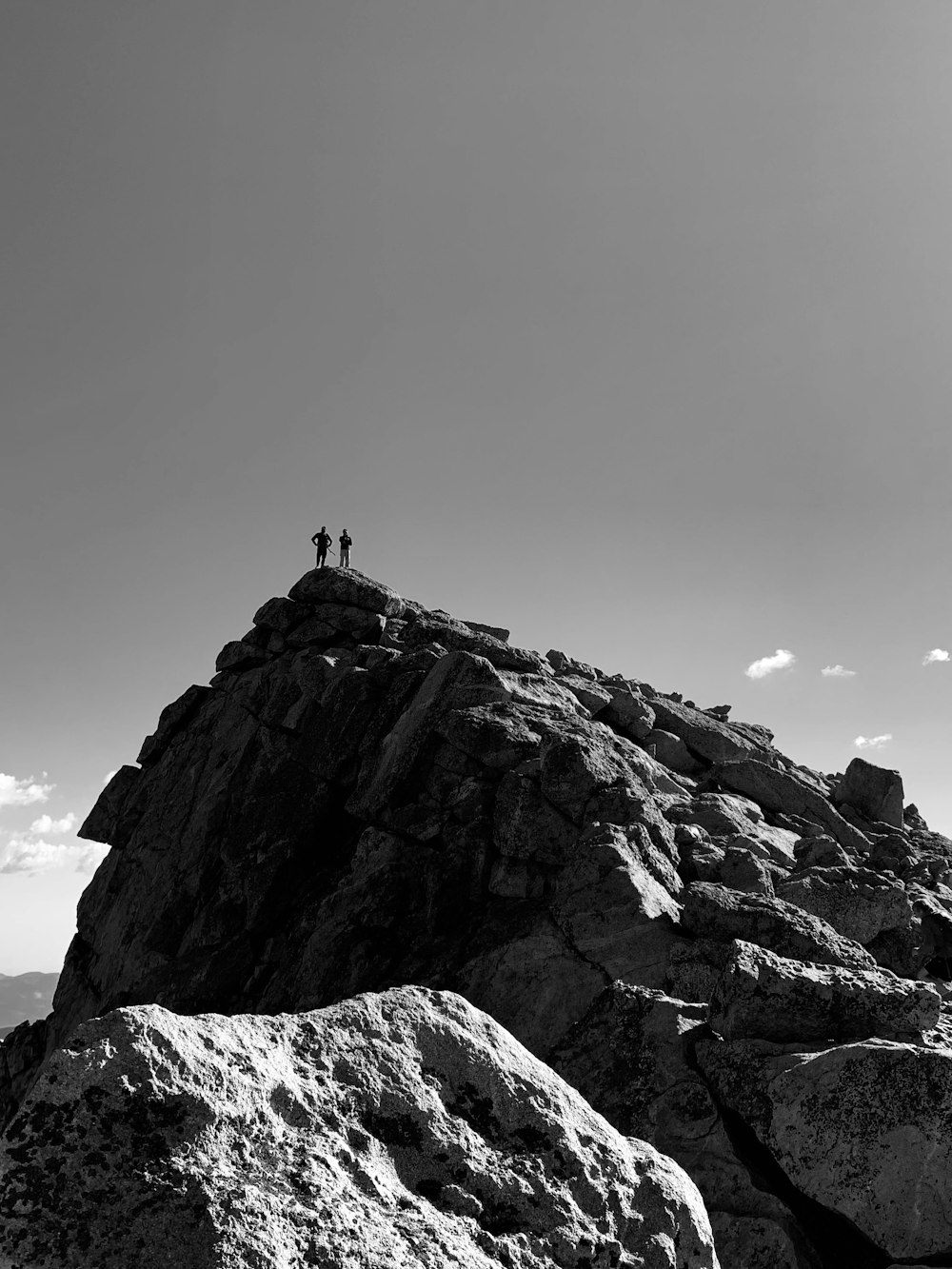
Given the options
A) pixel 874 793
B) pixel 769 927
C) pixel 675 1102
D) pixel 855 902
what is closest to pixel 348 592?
pixel 874 793

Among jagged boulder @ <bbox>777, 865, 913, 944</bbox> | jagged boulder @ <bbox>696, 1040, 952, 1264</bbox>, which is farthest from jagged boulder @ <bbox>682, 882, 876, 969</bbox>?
jagged boulder @ <bbox>696, 1040, 952, 1264</bbox>

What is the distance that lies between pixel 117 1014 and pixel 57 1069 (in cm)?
58

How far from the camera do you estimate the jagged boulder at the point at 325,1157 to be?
6090mm

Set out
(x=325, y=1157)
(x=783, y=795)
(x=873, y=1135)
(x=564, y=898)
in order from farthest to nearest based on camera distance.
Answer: (x=783, y=795)
(x=564, y=898)
(x=873, y=1135)
(x=325, y=1157)

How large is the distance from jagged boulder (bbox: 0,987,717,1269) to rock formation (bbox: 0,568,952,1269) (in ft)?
0.94

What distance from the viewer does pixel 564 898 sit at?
26.6m

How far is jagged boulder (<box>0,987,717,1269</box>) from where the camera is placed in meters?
6.09

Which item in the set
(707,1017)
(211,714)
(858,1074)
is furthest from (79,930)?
(858,1074)

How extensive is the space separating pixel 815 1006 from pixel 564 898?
13.3 meters

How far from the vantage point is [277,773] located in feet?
140

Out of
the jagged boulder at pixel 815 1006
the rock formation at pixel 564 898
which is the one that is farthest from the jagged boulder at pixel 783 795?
the jagged boulder at pixel 815 1006

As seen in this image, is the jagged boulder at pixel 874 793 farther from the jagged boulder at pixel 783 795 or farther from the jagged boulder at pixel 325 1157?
the jagged boulder at pixel 325 1157

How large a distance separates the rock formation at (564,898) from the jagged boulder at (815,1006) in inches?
1.6

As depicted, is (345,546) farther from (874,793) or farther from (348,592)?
(874,793)
